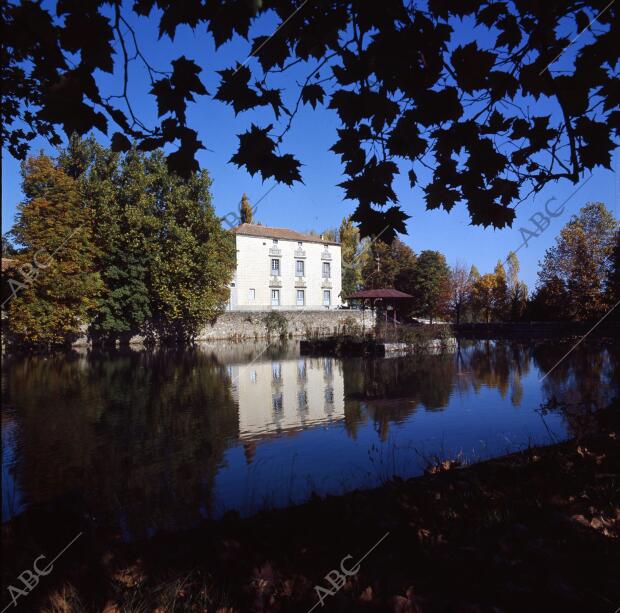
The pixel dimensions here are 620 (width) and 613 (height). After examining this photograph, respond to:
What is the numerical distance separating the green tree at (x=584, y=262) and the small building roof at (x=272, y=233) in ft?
69.8

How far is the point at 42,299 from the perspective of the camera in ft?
74.6

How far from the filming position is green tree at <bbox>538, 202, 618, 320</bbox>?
28.1 meters

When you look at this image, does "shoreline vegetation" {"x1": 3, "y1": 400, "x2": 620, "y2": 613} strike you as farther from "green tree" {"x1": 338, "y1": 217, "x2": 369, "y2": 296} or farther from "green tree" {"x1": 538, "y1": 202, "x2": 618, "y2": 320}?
"green tree" {"x1": 338, "y1": 217, "x2": 369, "y2": 296}

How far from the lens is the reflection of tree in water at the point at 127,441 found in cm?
501

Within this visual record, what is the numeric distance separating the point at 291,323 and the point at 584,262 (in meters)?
22.5

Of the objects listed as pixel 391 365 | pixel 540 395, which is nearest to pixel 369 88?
pixel 540 395

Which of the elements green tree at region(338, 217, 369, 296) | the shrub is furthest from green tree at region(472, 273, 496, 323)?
the shrub

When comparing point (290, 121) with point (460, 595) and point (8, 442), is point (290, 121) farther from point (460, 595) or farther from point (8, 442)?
point (8, 442)

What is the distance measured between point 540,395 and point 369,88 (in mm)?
10273

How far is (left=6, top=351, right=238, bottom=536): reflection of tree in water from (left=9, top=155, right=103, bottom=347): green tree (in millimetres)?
7207

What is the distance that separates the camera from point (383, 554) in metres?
2.77

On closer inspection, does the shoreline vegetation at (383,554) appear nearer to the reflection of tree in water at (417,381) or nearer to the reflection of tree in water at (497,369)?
the reflection of tree in water at (417,381)

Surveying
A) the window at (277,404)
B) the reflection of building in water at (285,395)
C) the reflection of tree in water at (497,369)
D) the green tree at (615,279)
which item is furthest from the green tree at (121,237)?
the green tree at (615,279)

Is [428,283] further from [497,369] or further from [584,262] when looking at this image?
[497,369]
